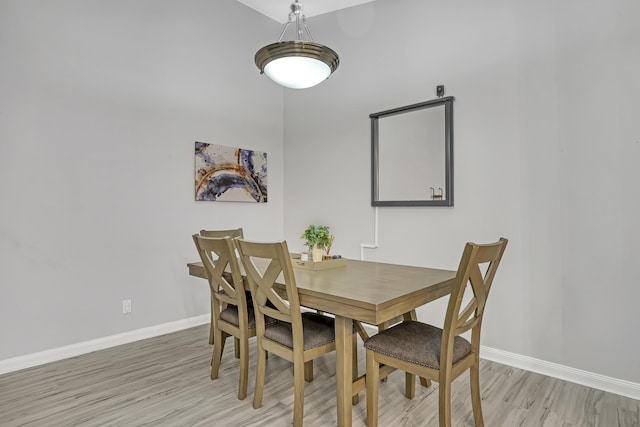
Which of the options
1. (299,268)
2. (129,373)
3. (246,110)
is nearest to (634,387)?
(299,268)

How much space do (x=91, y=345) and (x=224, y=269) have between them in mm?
1545

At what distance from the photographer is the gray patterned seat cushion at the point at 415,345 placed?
1.66 metres

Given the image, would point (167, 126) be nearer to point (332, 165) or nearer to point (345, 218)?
point (332, 165)

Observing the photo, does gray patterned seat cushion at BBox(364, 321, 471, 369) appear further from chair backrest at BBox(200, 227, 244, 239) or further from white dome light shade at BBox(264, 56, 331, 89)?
chair backrest at BBox(200, 227, 244, 239)

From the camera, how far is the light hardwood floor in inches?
77.0

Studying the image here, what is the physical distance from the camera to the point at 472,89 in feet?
9.35

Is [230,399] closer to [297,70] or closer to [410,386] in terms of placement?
[410,386]

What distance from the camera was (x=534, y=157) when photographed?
8.37 feet

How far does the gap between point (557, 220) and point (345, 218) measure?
1852 millimetres

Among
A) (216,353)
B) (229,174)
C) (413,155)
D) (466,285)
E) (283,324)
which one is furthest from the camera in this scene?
(229,174)

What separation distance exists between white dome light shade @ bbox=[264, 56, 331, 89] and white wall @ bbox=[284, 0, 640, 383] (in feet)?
4.15

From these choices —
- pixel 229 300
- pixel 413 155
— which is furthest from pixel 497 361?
pixel 229 300

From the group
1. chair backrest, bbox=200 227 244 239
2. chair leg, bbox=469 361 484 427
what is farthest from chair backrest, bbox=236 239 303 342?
chair backrest, bbox=200 227 244 239

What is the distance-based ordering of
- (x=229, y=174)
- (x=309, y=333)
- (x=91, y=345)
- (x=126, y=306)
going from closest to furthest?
(x=309, y=333)
(x=91, y=345)
(x=126, y=306)
(x=229, y=174)
